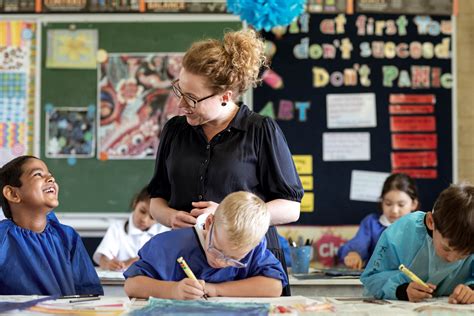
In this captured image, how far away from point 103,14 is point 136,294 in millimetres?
3097

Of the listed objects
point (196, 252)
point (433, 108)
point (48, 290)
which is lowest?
point (48, 290)

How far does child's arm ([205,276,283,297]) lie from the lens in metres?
2.19

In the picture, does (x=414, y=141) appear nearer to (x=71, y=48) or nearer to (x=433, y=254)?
(x=71, y=48)

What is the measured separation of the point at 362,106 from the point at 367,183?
486mm

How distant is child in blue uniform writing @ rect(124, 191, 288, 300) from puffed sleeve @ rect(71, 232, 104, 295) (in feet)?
1.72

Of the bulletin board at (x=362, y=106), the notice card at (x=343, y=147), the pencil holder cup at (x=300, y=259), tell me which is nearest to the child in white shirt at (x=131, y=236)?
the pencil holder cup at (x=300, y=259)

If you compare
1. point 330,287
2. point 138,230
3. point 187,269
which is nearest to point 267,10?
point 138,230

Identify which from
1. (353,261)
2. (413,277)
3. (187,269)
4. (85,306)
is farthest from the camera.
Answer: (353,261)

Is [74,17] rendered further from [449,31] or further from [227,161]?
[227,161]

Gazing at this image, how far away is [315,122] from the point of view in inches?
196

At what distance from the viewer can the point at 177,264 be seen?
2.26 meters

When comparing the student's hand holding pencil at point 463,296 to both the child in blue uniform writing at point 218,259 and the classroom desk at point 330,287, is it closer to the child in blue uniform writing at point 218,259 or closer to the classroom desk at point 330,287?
the child in blue uniform writing at point 218,259

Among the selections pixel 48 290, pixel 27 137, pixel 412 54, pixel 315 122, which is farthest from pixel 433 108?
pixel 48 290

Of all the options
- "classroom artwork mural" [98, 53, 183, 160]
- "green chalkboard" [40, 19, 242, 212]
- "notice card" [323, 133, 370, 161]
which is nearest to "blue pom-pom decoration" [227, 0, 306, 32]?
"green chalkboard" [40, 19, 242, 212]
